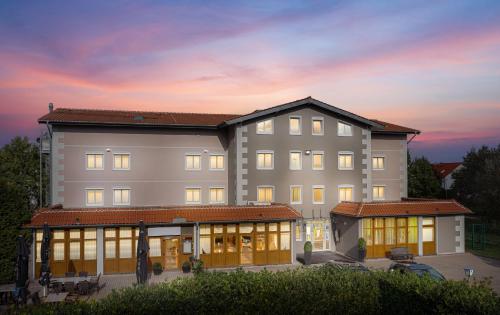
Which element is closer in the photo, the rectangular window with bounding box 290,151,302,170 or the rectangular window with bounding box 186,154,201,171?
the rectangular window with bounding box 290,151,302,170

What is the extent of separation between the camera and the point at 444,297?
11.2 m

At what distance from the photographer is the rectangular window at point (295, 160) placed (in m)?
31.7

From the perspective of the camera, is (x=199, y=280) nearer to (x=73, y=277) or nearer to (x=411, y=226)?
(x=73, y=277)

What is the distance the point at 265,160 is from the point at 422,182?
39.0 meters

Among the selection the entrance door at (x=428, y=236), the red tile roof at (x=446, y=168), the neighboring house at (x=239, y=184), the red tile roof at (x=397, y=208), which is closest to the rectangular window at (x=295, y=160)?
the neighboring house at (x=239, y=184)

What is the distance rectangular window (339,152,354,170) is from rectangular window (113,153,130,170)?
15928mm

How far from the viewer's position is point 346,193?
108 feet

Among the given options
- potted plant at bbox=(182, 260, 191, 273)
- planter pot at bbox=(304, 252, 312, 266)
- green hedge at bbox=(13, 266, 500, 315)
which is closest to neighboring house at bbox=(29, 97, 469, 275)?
planter pot at bbox=(304, 252, 312, 266)

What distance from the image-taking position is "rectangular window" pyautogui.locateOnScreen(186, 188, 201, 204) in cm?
3203

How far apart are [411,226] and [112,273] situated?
20.5 meters

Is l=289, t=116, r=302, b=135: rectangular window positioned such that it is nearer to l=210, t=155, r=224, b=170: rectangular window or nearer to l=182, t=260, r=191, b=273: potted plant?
l=210, t=155, r=224, b=170: rectangular window

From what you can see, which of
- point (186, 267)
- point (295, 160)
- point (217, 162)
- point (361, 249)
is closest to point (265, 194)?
point (295, 160)

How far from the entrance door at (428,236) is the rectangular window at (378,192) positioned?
5498 mm

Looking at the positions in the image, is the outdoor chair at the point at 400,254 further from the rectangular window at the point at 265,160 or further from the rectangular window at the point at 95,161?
the rectangular window at the point at 95,161
